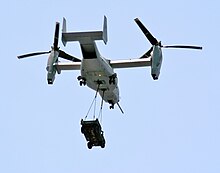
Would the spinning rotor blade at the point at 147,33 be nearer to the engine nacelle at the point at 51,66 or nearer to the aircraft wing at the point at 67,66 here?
the aircraft wing at the point at 67,66

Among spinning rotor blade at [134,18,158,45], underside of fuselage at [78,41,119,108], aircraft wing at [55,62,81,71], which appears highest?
spinning rotor blade at [134,18,158,45]

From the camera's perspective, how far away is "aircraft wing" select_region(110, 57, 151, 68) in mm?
48031

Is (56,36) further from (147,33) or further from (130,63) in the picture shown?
(147,33)

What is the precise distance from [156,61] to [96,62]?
395cm

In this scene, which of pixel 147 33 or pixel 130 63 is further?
pixel 130 63

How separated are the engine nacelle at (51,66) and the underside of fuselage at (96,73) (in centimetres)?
190

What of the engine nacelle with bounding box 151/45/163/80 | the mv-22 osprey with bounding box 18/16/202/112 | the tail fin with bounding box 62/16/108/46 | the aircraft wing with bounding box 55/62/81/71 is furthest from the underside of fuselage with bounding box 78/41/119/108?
the engine nacelle with bounding box 151/45/163/80

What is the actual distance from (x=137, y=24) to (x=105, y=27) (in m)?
3.87

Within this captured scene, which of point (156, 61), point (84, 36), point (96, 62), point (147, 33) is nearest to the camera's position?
point (84, 36)

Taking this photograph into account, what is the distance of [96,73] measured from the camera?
4634cm

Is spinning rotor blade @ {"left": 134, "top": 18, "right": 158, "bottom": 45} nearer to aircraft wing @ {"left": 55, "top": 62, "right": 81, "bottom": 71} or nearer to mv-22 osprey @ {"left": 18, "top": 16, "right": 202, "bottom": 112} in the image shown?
mv-22 osprey @ {"left": 18, "top": 16, "right": 202, "bottom": 112}

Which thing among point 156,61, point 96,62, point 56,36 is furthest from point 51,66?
point 156,61

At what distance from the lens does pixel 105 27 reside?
43594 millimetres

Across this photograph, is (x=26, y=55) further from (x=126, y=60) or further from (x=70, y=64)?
(x=126, y=60)
